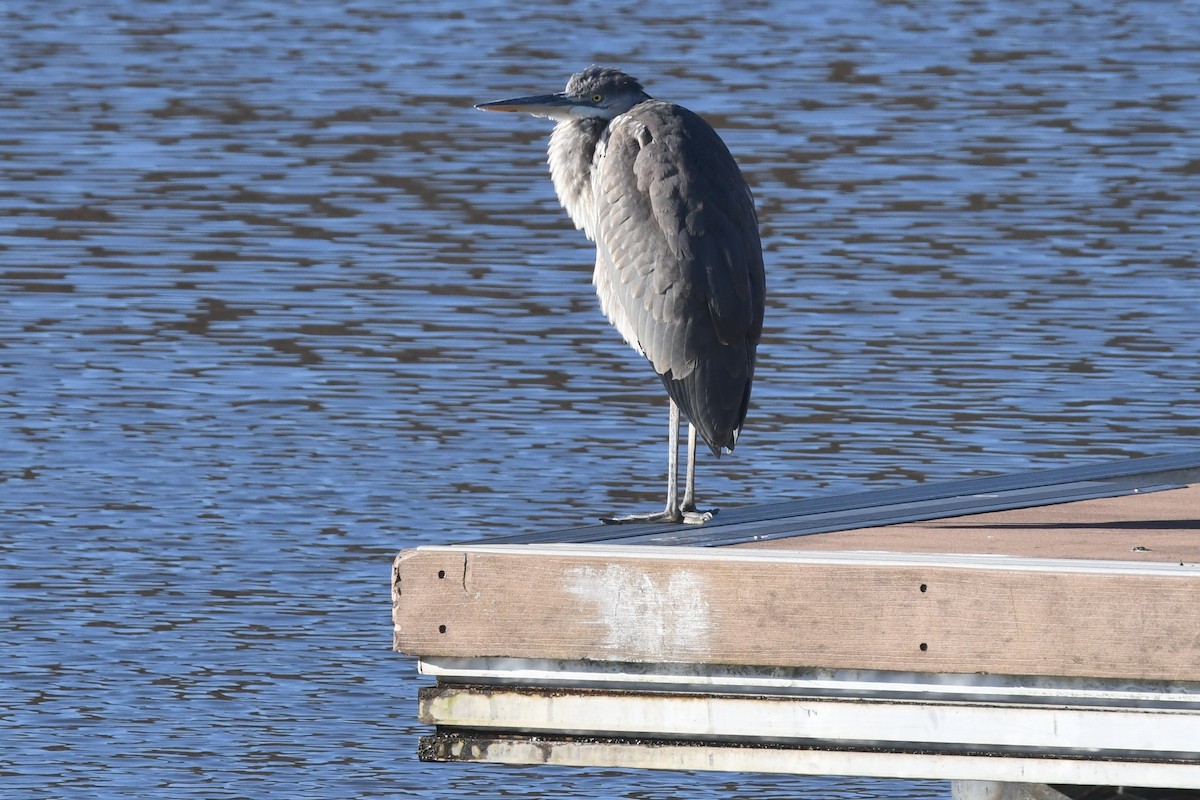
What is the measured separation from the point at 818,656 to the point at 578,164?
2366mm

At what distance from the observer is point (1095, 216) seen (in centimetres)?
1691

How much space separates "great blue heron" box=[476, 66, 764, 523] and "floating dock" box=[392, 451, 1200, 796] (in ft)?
2.68

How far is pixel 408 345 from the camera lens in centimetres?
1345

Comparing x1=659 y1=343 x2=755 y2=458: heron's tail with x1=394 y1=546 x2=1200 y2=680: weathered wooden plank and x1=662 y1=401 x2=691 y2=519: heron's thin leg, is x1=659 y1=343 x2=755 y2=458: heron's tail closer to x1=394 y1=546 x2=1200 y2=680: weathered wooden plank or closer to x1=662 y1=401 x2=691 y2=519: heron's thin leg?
x1=662 y1=401 x2=691 y2=519: heron's thin leg

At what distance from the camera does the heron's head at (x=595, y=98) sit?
7242mm

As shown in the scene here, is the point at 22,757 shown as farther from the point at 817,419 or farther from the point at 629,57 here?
the point at 629,57

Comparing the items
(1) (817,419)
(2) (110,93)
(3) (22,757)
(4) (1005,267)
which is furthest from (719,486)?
(2) (110,93)

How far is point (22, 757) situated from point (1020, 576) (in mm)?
Answer: 3927

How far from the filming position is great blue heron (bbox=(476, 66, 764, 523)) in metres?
6.57

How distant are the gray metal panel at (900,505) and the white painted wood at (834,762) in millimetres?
489

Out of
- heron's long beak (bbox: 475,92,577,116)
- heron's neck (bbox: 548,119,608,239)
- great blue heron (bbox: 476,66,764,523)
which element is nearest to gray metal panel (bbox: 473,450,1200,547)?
great blue heron (bbox: 476,66,764,523)

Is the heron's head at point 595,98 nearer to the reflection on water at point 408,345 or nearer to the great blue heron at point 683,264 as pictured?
the great blue heron at point 683,264

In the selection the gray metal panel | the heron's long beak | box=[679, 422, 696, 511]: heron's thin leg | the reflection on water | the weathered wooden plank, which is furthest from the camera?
the reflection on water

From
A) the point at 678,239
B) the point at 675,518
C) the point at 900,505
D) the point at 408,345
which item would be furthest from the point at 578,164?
the point at 408,345
